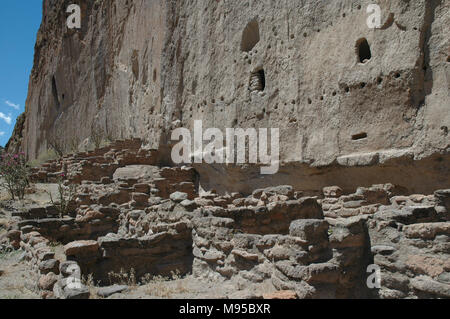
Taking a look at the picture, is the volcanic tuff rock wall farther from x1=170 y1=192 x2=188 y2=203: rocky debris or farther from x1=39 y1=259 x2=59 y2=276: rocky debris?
x1=39 y1=259 x2=59 y2=276: rocky debris

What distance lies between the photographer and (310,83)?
8.98m

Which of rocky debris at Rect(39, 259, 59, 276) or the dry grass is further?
rocky debris at Rect(39, 259, 59, 276)

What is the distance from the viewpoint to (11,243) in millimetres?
6602

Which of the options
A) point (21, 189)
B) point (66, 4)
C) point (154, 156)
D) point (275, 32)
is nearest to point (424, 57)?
point (275, 32)

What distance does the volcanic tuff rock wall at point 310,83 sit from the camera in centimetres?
724

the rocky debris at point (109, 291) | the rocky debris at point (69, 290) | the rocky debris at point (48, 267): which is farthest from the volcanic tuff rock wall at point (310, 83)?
the rocky debris at point (69, 290)

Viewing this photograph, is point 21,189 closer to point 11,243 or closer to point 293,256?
point 11,243

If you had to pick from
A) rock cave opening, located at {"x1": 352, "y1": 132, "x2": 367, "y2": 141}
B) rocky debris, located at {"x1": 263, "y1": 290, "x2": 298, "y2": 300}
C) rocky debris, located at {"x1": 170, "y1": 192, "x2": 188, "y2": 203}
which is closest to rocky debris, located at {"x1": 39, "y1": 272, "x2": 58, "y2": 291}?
rocky debris, located at {"x1": 263, "y1": 290, "x2": 298, "y2": 300}

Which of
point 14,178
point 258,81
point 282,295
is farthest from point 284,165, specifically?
point 14,178

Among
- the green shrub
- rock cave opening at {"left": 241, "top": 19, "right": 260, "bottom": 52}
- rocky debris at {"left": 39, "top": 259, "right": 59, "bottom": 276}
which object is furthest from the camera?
the green shrub

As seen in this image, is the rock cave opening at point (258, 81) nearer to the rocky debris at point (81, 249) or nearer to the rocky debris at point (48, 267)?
the rocky debris at point (81, 249)

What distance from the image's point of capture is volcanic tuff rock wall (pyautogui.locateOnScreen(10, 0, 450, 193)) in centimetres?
724

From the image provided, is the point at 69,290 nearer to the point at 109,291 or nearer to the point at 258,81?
the point at 109,291
